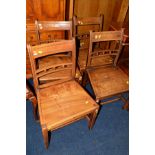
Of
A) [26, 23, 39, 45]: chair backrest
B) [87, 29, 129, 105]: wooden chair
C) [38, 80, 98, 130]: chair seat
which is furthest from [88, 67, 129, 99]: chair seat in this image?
[26, 23, 39, 45]: chair backrest

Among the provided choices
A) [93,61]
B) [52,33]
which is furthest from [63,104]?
[52,33]

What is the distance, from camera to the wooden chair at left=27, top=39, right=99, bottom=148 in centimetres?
128

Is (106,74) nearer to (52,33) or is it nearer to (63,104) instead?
(63,104)

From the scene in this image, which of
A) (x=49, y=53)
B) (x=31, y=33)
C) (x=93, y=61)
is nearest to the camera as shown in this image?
(x=49, y=53)

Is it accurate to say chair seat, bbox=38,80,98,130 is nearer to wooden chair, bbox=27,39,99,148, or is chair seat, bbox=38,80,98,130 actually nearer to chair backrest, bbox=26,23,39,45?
wooden chair, bbox=27,39,99,148

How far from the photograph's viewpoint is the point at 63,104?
138 cm

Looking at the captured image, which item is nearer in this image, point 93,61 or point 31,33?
point 31,33

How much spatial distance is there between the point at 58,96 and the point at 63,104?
11 cm

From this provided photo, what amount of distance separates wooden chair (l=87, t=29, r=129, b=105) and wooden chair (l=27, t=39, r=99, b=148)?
0.69 ft
